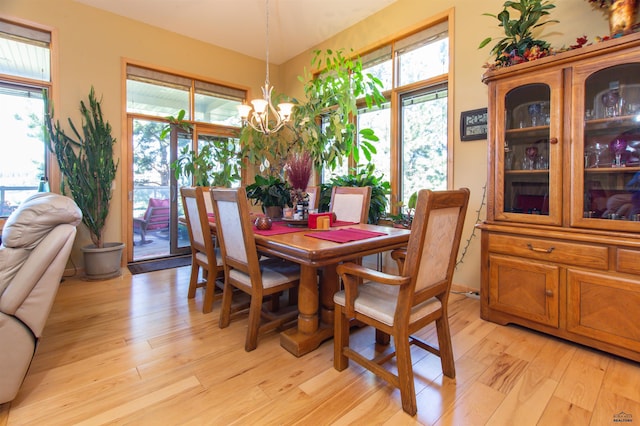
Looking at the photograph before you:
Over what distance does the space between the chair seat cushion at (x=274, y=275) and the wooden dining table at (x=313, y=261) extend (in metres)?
0.14

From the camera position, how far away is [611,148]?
205 cm

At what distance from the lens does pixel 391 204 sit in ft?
12.9

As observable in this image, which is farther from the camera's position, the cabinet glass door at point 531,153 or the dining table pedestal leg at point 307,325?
the cabinet glass door at point 531,153

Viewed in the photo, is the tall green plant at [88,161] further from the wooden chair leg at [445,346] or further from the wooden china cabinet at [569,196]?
the wooden china cabinet at [569,196]

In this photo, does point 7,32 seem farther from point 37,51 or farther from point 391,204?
point 391,204

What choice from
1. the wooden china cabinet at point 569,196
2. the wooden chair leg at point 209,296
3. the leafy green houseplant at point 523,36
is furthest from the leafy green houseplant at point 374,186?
the wooden chair leg at point 209,296

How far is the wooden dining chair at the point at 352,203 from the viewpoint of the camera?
2.77m

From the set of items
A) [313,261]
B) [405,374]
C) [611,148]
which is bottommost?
[405,374]

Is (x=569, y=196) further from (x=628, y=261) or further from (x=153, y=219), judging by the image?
(x=153, y=219)

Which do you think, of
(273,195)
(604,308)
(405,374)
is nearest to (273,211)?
(273,195)

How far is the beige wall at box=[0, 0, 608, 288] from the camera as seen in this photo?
2992mm

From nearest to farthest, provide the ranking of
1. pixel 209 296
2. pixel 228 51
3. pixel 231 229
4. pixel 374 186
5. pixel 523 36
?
pixel 231 229 < pixel 523 36 < pixel 209 296 < pixel 374 186 < pixel 228 51

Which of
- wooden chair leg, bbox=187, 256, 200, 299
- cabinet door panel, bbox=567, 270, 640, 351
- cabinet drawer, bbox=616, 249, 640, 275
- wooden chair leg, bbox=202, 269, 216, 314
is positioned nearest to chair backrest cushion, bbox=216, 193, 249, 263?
wooden chair leg, bbox=202, 269, 216, 314

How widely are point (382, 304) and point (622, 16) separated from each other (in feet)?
7.67
